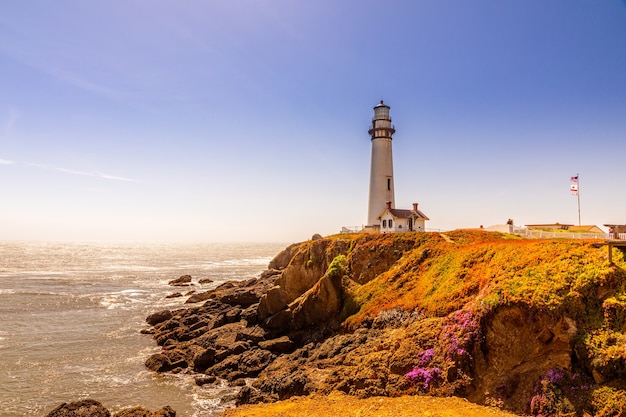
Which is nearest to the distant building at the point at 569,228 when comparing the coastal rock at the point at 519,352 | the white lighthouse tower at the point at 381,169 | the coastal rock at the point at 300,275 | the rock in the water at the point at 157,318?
the white lighthouse tower at the point at 381,169

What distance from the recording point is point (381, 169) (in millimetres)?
47469

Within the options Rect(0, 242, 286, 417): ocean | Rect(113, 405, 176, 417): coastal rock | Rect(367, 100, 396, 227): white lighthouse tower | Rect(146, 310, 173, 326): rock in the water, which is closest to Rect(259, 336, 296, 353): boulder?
Rect(0, 242, 286, 417): ocean

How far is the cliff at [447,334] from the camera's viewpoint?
1445 centimetres

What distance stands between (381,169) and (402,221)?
713cm

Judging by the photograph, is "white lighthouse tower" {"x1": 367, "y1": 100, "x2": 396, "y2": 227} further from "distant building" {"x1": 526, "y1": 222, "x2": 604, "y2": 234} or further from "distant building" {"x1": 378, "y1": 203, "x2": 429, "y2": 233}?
"distant building" {"x1": 526, "y1": 222, "x2": 604, "y2": 234}

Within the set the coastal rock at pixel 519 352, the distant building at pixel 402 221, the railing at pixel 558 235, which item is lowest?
the coastal rock at pixel 519 352

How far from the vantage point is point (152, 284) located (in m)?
61.2

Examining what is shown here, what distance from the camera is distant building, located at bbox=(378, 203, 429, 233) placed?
145 ft

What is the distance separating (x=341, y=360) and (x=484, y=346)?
699 cm

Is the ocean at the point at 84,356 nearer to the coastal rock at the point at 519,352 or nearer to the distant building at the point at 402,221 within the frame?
the coastal rock at the point at 519,352

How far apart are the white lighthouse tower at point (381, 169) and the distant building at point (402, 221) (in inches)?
73.2

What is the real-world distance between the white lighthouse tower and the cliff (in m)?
16.9

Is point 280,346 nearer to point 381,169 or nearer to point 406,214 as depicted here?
point 406,214

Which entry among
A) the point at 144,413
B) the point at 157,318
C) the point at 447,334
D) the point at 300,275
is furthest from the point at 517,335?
the point at 157,318
